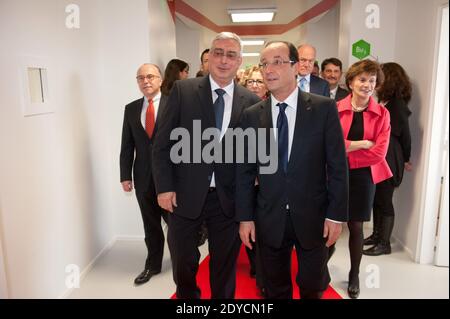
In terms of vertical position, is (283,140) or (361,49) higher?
(361,49)

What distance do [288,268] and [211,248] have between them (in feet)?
1.60

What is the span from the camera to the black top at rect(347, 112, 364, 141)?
8.67ft

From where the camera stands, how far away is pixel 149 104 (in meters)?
2.99

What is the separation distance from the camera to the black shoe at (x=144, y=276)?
3041 millimetres

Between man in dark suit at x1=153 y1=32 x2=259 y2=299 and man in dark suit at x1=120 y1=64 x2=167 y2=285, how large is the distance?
2.77ft

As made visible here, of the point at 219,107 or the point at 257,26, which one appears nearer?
the point at 219,107

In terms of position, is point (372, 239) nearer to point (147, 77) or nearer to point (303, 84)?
point (303, 84)

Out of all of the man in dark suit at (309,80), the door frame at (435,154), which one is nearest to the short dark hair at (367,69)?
the man in dark suit at (309,80)

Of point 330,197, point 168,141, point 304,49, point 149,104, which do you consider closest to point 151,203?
point 149,104

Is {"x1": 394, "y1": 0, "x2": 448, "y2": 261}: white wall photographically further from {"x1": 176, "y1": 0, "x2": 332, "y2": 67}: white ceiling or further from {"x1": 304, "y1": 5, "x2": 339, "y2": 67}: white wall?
{"x1": 304, "y1": 5, "x2": 339, "y2": 67}: white wall

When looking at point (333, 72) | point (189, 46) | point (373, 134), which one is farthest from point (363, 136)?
point (189, 46)

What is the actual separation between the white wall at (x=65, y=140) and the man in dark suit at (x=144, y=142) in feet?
1.48

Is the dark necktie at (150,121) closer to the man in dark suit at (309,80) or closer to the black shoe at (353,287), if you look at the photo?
the man in dark suit at (309,80)

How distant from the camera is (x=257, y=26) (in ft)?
32.8
